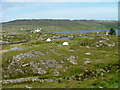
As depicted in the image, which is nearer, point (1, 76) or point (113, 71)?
point (113, 71)

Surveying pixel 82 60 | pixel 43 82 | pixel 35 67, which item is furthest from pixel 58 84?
pixel 82 60

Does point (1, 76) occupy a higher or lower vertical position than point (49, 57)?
lower

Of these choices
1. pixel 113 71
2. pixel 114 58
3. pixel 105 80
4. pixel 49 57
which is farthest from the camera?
pixel 49 57

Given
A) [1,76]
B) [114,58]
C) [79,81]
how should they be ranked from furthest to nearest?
[114,58] → [1,76] → [79,81]

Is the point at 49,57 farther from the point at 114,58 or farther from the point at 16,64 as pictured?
the point at 114,58

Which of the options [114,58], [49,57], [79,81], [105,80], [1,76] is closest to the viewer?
[105,80]

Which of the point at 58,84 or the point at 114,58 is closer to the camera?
the point at 58,84

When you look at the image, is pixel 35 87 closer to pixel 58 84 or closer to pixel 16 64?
pixel 58 84

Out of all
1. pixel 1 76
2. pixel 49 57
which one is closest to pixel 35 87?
pixel 1 76

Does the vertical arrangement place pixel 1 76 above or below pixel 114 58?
below
